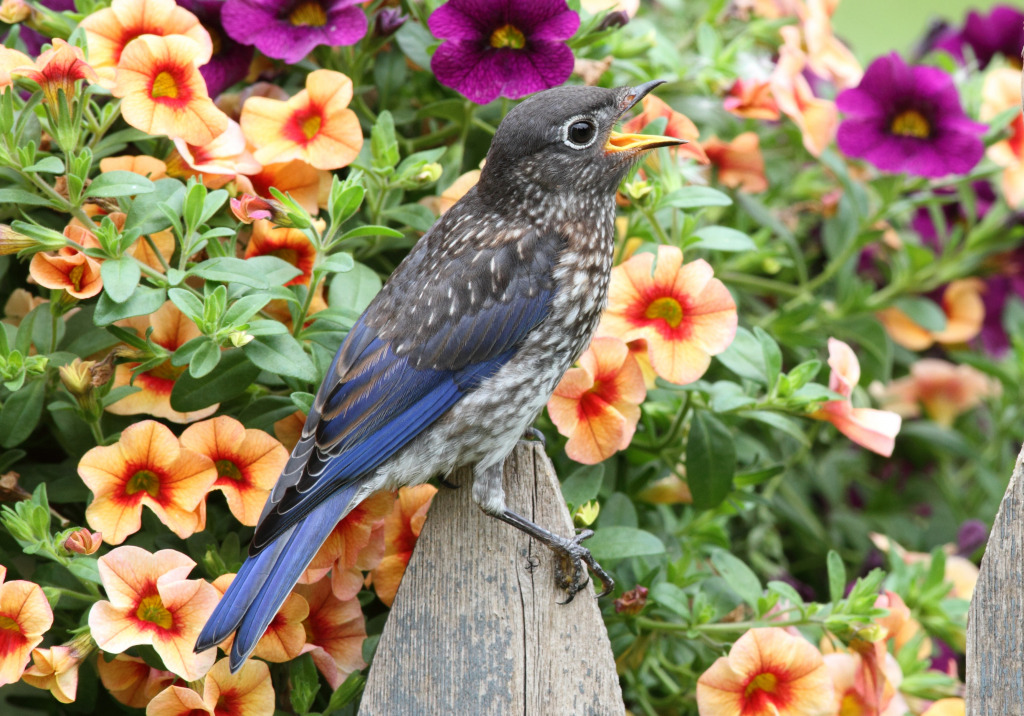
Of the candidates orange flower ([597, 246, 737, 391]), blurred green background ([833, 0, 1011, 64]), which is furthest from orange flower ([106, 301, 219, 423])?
blurred green background ([833, 0, 1011, 64])

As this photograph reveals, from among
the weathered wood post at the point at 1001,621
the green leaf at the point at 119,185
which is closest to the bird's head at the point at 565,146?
the green leaf at the point at 119,185

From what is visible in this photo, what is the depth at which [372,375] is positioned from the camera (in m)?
1.66

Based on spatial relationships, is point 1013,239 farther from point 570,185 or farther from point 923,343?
point 570,185

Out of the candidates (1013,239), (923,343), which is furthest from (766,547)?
(1013,239)

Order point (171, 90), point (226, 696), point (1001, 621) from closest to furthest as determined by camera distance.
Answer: point (1001, 621)
point (226, 696)
point (171, 90)

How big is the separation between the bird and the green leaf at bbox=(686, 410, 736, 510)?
0.27 meters

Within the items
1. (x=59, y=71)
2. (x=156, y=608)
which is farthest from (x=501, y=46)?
(x=156, y=608)

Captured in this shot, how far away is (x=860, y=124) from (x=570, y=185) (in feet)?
2.54

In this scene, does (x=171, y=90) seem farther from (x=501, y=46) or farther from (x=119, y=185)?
(x=501, y=46)

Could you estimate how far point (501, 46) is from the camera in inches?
75.9

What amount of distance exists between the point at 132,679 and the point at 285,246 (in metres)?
0.75

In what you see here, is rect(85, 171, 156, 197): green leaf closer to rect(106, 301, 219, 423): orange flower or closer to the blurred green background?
rect(106, 301, 219, 423): orange flower

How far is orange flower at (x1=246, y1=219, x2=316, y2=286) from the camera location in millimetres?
1818

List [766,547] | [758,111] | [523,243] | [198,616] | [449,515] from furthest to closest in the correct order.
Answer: [766,547], [758,111], [523,243], [449,515], [198,616]
